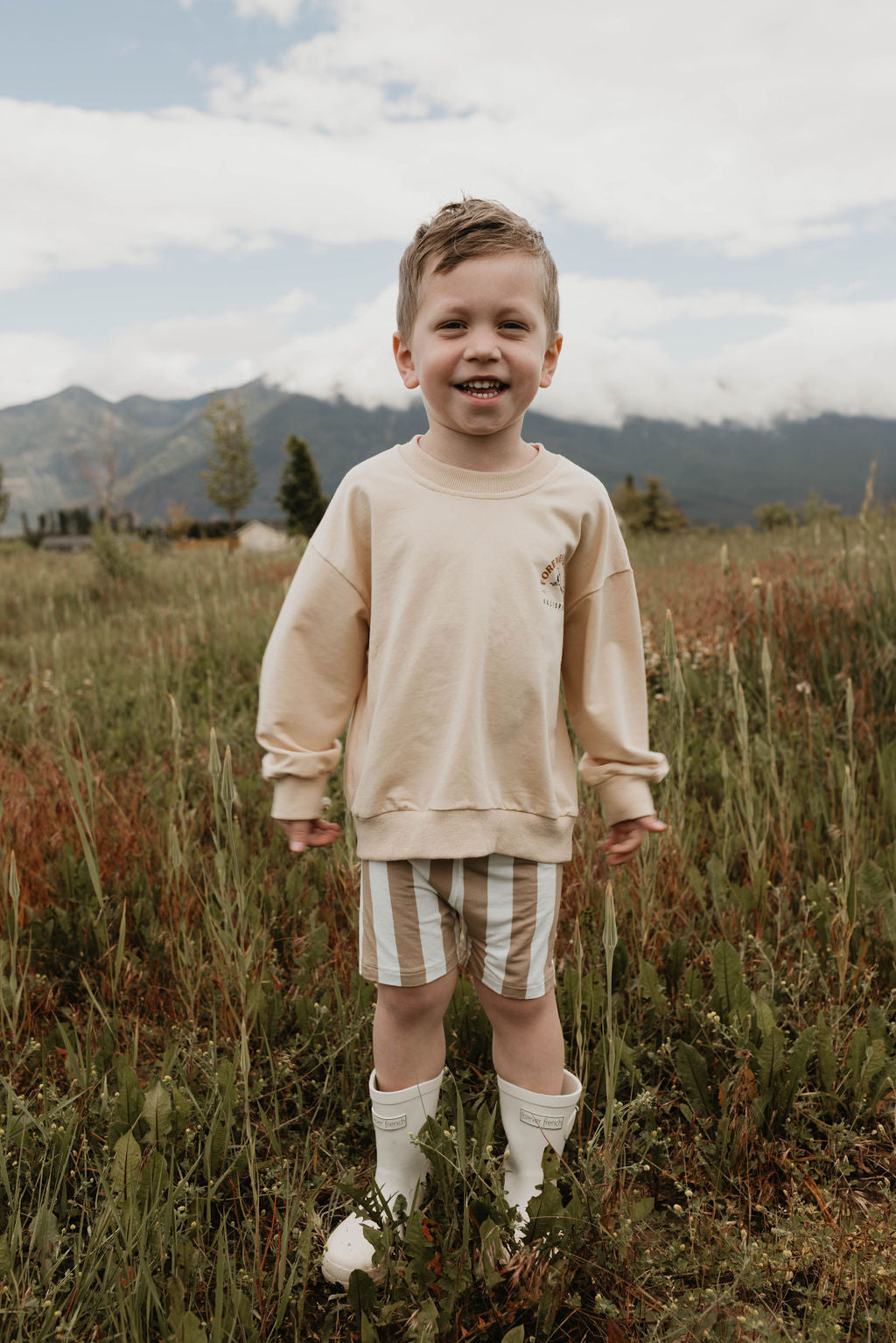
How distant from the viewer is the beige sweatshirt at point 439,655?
1401 mm

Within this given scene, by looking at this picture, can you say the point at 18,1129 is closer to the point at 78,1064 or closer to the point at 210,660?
the point at 78,1064

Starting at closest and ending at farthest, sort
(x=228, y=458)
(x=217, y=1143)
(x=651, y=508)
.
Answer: (x=217, y=1143) → (x=651, y=508) → (x=228, y=458)

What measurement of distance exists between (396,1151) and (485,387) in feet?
4.63

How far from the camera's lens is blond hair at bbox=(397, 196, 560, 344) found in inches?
53.9

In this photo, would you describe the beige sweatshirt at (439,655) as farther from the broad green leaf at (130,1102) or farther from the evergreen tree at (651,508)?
the evergreen tree at (651,508)

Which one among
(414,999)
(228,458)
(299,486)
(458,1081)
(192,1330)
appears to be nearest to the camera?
(192,1330)

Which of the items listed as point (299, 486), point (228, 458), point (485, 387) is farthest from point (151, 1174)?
point (299, 486)

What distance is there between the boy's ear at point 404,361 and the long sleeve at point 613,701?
0.52 meters

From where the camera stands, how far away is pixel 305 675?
1510 millimetres

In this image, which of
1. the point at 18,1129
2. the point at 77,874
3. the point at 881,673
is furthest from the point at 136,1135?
the point at 881,673

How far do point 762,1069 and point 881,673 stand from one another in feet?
8.03

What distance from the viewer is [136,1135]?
1.60 meters

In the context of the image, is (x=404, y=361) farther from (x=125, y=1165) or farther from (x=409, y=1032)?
(x=125, y=1165)

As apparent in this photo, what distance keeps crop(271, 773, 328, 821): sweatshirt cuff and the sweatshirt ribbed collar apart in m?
0.58
